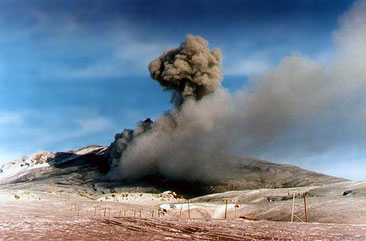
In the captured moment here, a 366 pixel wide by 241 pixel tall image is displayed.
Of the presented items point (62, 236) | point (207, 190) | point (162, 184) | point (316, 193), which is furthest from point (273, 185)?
point (62, 236)

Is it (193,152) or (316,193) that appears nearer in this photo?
(316,193)

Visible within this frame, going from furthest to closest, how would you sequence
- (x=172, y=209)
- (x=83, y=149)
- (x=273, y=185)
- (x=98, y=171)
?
(x=83, y=149) < (x=98, y=171) < (x=273, y=185) < (x=172, y=209)

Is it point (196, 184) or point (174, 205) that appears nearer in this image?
point (174, 205)

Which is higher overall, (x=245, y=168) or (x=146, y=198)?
(x=245, y=168)

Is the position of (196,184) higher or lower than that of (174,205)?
higher

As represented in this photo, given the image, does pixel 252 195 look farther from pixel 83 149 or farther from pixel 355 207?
pixel 83 149

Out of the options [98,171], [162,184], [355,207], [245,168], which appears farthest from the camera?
[98,171]

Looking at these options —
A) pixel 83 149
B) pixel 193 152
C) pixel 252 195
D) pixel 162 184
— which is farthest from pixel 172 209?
pixel 83 149

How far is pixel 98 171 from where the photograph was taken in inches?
4281

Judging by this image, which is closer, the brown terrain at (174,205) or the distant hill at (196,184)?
the brown terrain at (174,205)

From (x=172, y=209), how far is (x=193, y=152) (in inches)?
2676

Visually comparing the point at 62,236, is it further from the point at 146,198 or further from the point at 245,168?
the point at 245,168

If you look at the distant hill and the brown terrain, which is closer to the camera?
the brown terrain

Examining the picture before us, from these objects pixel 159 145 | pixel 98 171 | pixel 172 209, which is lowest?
pixel 172 209
